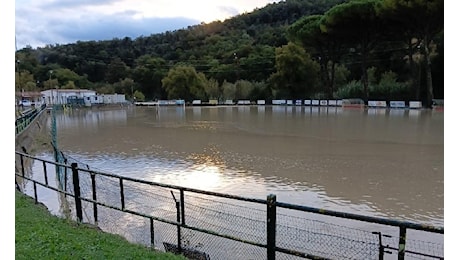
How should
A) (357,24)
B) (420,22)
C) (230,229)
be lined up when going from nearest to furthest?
(230,229)
(420,22)
(357,24)

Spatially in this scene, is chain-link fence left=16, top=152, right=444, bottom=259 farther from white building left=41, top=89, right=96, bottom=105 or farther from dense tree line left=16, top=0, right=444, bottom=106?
white building left=41, top=89, right=96, bottom=105

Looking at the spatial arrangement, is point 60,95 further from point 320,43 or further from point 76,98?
point 320,43

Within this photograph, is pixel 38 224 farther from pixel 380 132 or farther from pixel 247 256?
pixel 380 132

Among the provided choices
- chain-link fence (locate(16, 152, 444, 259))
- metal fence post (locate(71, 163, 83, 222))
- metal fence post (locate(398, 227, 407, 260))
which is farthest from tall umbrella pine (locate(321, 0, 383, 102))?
metal fence post (locate(398, 227, 407, 260))

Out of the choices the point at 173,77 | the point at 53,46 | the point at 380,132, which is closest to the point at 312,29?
the point at 173,77

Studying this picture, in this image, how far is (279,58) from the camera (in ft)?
227

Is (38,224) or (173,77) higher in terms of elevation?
(173,77)

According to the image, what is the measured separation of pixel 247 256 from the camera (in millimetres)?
6195

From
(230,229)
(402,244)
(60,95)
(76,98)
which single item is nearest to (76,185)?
(230,229)

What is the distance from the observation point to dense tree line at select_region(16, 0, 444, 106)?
50969 mm

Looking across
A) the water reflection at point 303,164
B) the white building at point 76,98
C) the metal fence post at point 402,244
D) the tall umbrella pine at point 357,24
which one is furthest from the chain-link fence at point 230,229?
the white building at point 76,98

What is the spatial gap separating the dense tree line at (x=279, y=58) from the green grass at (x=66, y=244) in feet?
87.0

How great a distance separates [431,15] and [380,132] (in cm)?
2633

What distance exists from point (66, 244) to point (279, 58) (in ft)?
217
